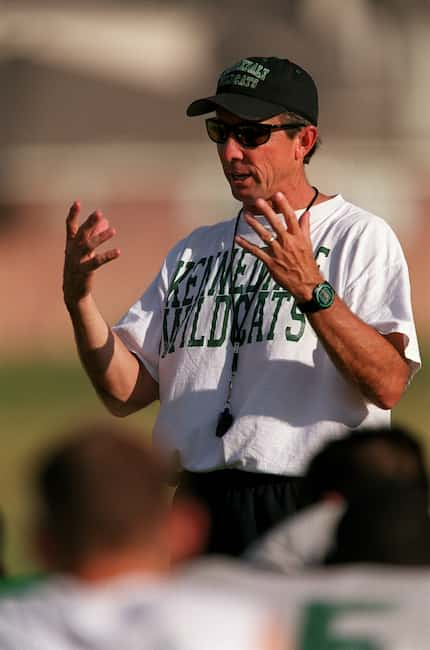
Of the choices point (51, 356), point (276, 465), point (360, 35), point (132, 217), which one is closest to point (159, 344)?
point (276, 465)

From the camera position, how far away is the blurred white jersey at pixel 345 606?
2.33m

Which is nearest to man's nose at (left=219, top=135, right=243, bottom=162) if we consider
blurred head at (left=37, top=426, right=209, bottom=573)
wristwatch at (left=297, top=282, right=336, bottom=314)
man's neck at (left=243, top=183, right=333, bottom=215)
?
man's neck at (left=243, top=183, right=333, bottom=215)

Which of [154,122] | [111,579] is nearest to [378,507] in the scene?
[111,579]

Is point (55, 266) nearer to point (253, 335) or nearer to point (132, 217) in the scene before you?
point (132, 217)

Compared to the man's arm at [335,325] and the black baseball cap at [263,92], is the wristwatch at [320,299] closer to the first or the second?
the man's arm at [335,325]

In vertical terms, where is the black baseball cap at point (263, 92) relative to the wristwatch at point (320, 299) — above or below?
above

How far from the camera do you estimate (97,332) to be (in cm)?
436

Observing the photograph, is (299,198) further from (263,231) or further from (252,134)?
(263,231)

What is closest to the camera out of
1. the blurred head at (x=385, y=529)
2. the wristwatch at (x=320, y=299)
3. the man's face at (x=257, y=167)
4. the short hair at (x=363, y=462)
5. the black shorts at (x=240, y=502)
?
the blurred head at (x=385, y=529)

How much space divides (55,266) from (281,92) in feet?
50.4

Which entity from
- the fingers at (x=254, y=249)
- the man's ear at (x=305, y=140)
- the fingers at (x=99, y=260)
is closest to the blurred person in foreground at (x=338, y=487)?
the fingers at (x=254, y=249)

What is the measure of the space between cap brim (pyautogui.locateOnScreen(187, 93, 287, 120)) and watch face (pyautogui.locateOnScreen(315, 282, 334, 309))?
0.59 metres

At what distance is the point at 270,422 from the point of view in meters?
4.05

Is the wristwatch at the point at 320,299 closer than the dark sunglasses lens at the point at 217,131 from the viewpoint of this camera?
Yes
